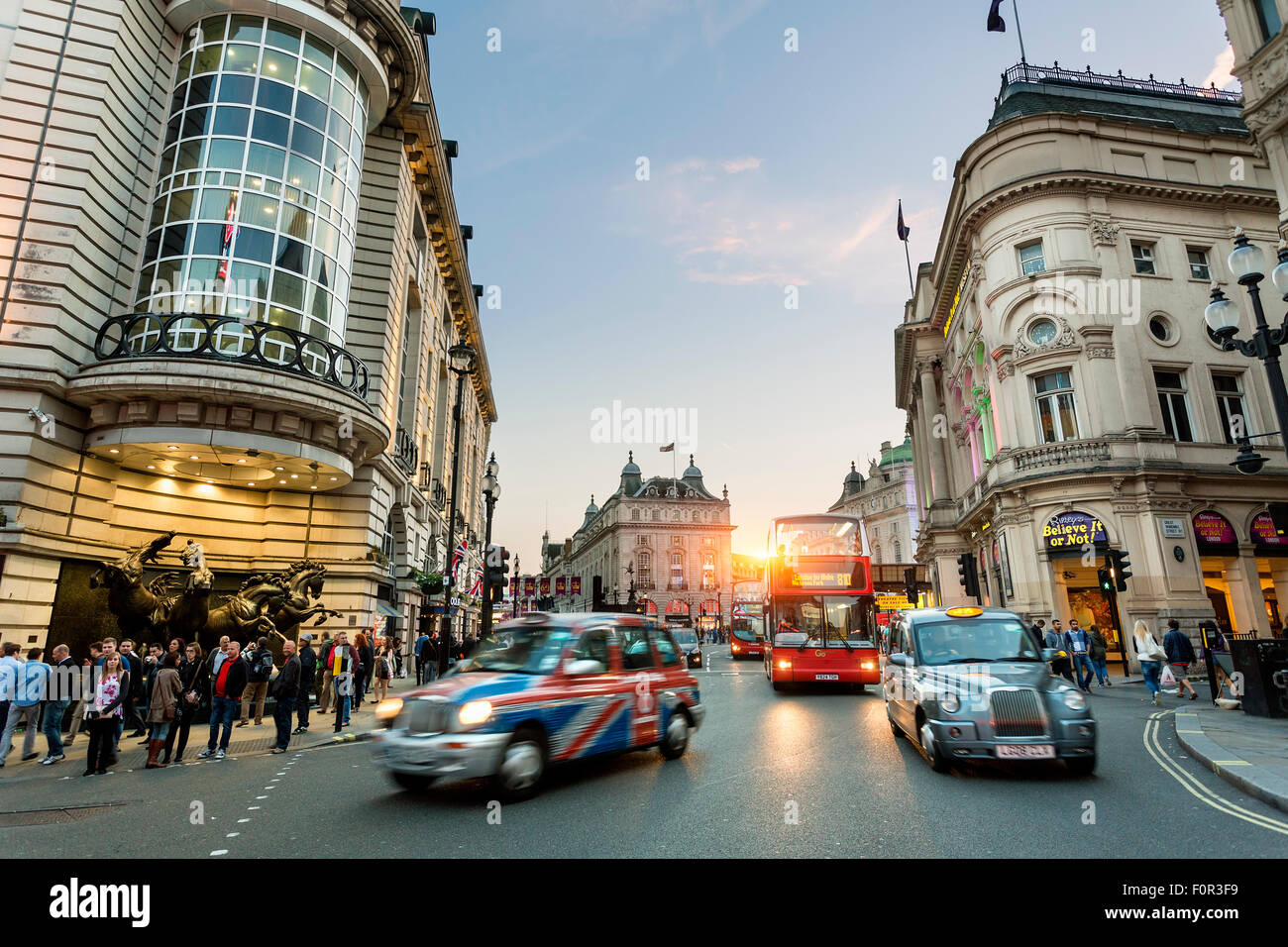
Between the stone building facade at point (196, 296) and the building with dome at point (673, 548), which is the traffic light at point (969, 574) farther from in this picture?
the building with dome at point (673, 548)

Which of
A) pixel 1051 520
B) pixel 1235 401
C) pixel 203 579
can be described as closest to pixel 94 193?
pixel 203 579

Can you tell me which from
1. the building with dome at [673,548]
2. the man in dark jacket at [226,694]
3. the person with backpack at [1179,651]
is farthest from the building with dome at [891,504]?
the man in dark jacket at [226,694]

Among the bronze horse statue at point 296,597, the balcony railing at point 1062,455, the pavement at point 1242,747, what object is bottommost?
the pavement at point 1242,747

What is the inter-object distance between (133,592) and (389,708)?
338 inches

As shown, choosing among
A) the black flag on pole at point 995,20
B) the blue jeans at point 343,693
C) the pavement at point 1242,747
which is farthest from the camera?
the black flag on pole at point 995,20

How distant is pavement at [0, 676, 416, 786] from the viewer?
959cm

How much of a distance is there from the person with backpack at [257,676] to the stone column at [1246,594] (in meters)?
30.3

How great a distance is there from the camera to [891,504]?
86.0 meters

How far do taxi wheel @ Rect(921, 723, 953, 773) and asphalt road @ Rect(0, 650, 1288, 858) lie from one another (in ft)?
0.52

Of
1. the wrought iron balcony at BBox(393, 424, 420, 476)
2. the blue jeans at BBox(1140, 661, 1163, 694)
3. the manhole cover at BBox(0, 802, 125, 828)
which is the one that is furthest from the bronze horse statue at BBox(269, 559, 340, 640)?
the blue jeans at BBox(1140, 661, 1163, 694)

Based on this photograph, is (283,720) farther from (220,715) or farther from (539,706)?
(539,706)

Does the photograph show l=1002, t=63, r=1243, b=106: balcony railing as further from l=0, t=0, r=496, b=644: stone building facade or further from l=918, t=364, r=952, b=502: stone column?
l=0, t=0, r=496, b=644: stone building facade

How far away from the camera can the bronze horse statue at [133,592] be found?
1242 centimetres
